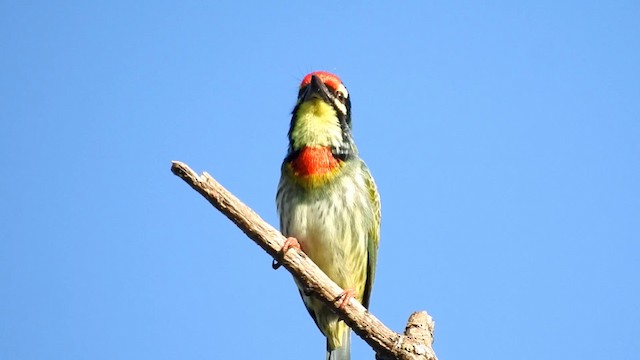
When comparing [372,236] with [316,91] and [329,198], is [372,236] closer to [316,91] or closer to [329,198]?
[329,198]

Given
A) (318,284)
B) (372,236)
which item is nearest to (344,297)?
(318,284)

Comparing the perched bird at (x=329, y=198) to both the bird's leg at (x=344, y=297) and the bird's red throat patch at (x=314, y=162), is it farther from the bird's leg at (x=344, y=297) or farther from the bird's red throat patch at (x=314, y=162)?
the bird's leg at (x=344, y=297)

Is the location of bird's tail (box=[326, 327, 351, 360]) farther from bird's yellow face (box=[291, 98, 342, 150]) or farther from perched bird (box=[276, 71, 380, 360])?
bird's yellow face (box=[291, 98, 342, 150])

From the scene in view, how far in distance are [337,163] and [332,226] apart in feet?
1.71

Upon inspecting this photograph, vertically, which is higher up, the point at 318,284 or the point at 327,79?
the point at 327,79

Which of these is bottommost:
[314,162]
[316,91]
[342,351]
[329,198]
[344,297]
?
[344,297]

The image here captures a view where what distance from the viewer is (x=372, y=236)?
6.29 m

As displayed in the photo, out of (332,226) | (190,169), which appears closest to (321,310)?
(332,226)

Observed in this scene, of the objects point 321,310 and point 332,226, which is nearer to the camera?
point 332,226

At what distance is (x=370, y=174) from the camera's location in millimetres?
6352

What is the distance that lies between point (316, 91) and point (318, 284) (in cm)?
172

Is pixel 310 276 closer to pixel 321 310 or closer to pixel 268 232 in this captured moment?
pixel 268 232

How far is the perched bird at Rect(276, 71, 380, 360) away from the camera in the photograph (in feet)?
19.3

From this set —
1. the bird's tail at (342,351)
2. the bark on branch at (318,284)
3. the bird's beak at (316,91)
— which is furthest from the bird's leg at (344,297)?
the bird's beak at (316,91)
